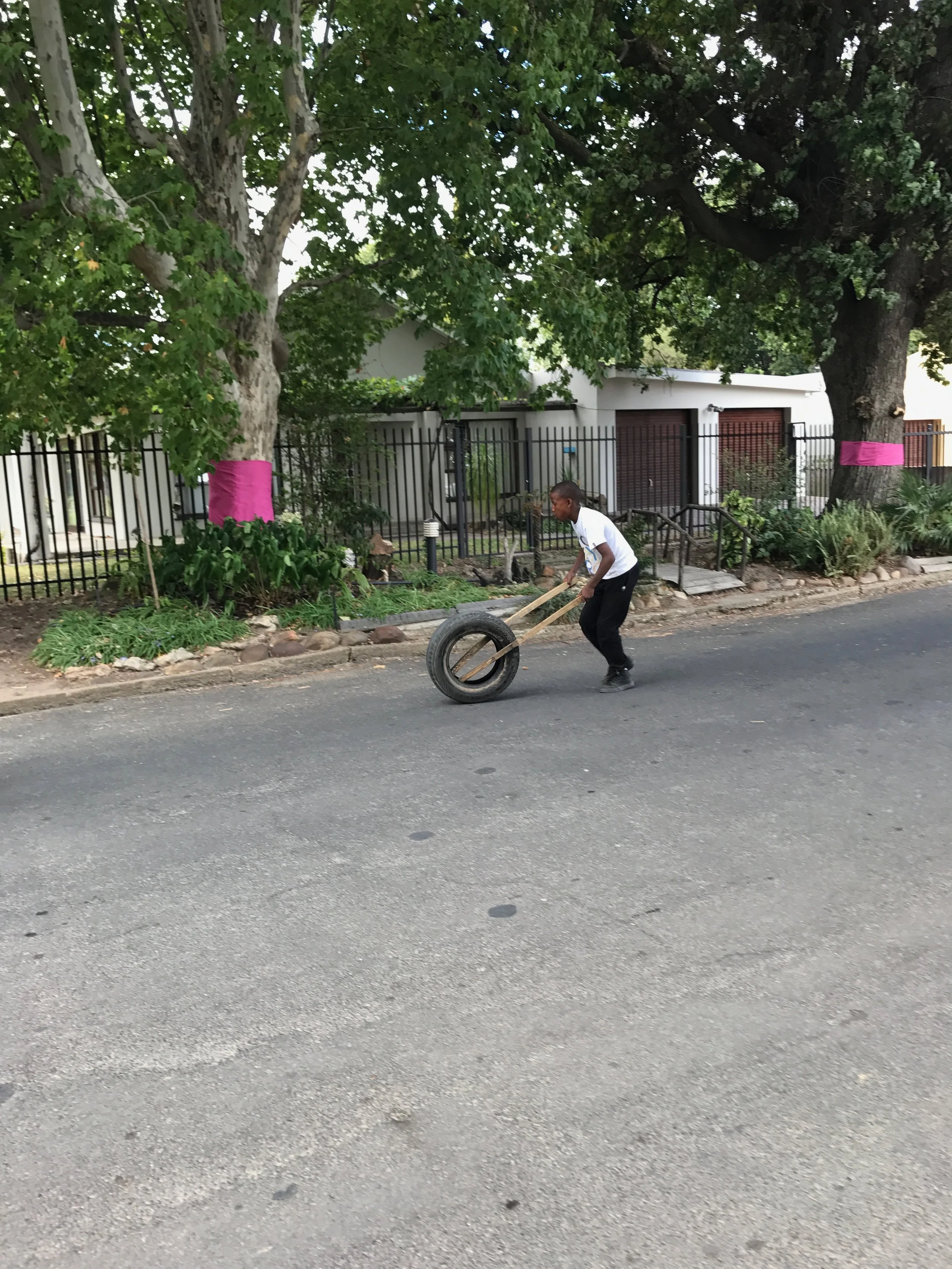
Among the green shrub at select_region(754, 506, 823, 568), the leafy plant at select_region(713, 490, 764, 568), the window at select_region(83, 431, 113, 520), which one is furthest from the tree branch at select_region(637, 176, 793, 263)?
the window at select_region(83, 431, 113, 520)

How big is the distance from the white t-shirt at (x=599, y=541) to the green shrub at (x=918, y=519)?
26.5 ft

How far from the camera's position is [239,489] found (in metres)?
10.6

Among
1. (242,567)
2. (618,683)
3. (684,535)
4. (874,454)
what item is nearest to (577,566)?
(618,683)

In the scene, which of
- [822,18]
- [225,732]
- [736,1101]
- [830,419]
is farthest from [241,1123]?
[830,419]

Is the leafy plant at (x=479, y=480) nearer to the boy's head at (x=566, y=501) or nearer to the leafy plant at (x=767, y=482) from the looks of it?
the leafy plant at (x=767, y=482)

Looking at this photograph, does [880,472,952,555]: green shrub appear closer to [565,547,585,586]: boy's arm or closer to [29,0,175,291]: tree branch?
[565,547,585,586]: boy's arm

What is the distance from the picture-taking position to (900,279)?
45.5 feet

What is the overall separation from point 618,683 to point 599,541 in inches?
45.2

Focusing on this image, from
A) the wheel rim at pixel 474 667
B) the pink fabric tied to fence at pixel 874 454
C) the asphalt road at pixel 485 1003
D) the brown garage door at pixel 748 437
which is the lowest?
the asphalt road at pixel 485 1003

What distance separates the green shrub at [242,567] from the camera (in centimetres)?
1022

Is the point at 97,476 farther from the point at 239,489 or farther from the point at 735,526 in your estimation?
the point at 735,526

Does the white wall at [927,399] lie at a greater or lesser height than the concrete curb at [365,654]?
greater

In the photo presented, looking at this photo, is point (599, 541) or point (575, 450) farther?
point (575, 450)

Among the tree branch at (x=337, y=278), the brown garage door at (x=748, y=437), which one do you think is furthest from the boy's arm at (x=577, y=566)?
the brown garage door at (x=748, y=437)
